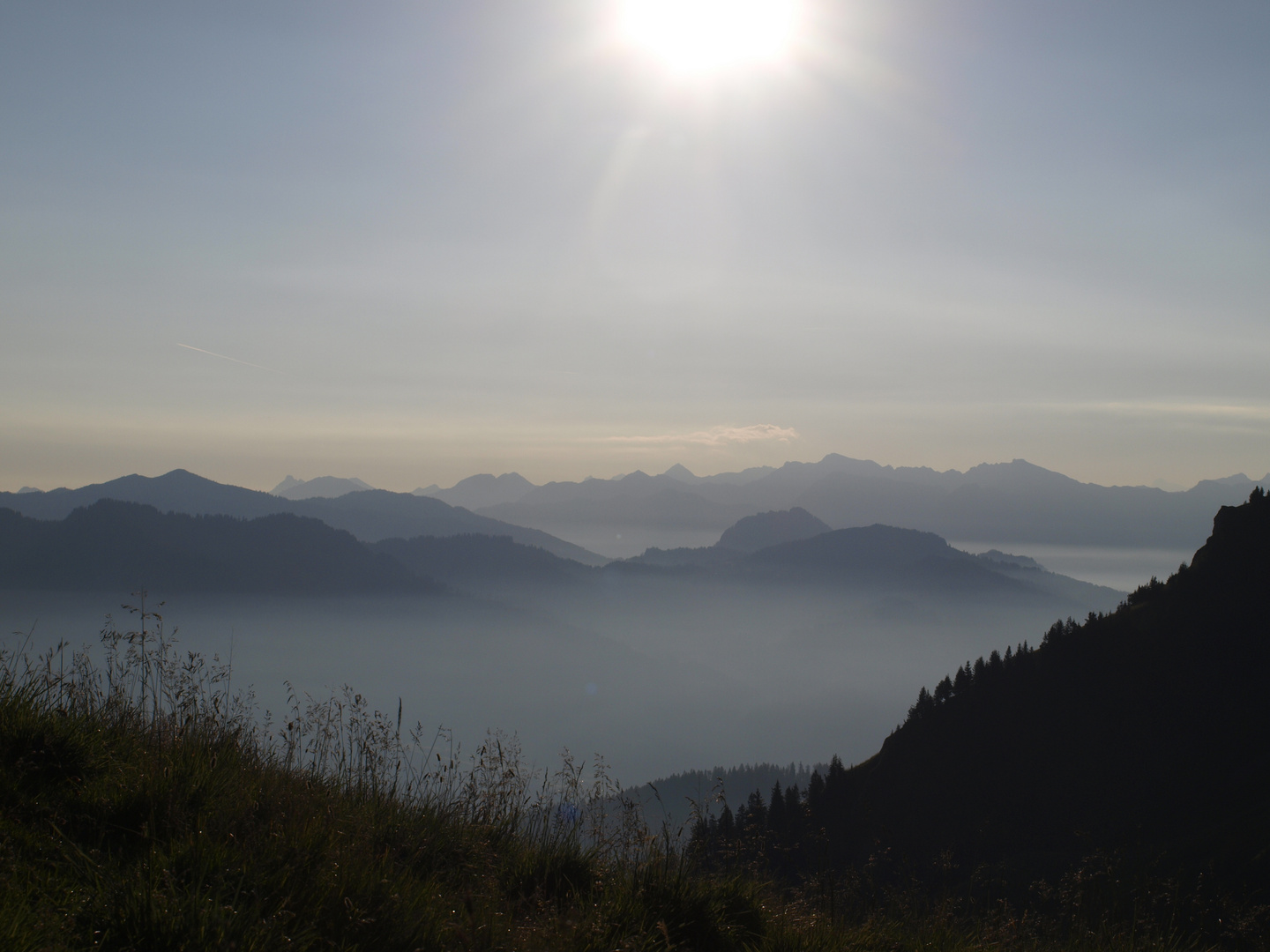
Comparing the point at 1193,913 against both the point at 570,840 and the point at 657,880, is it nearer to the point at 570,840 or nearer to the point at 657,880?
the point at 657,880

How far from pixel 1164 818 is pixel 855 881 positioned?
94.2 metres

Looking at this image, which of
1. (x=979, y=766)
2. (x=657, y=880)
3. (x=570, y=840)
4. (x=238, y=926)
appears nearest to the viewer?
(x=238, y=926)

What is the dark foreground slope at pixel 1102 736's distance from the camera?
255 feet

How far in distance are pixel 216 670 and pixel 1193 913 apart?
351 inches

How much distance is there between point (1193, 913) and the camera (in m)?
5.30

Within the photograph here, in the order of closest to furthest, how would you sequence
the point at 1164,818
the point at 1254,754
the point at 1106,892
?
the point at 1106,892, the point at 1164,818, the point at 1254,754

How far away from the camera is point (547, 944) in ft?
11.8

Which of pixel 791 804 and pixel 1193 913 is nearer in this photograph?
pixel 1193 913

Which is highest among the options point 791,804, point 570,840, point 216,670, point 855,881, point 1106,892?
point 216,670

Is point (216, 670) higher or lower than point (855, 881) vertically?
higher

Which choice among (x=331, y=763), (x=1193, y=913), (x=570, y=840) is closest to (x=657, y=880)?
(x=570, y=840)

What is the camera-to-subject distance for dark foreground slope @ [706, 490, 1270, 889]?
255 feet

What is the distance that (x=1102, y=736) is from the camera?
88.4 meters

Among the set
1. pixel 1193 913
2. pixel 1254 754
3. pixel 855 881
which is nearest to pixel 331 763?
pixel 855 881
